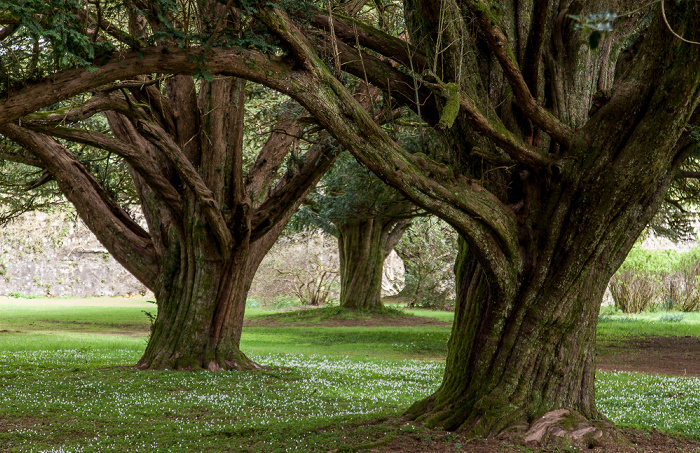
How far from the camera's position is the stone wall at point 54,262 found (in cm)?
3722

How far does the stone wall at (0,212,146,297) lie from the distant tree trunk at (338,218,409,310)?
20.9m

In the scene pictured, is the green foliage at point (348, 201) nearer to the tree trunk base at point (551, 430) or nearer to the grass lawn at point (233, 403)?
the grass lawn at point (233, 403)

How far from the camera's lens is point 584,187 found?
4926mm

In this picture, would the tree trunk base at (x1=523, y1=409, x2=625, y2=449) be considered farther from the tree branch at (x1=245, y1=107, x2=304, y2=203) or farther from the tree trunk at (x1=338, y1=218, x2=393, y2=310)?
the tree trunk at (x1=338, y1=218, x2=393, y2=310)

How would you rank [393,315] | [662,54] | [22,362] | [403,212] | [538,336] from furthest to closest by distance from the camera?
[393,315], [403,212], [22,362], [538,336], [662,54]

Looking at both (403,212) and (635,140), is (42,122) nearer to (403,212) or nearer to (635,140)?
(635,140)

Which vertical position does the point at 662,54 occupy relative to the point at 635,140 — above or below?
above

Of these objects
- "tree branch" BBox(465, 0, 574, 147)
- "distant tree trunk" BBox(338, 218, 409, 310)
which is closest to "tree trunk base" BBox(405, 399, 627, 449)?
"tree branch" BBox(465, 0, 574, 147)

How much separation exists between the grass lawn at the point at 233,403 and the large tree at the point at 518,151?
3.26ft

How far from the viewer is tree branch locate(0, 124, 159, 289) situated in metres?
9.33

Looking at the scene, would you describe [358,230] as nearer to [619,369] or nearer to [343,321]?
[343,321]

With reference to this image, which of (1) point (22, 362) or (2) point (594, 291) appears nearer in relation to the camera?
(2) point (594, 291)

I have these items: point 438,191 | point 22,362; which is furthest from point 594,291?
point 22,362

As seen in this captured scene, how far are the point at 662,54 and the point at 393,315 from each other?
1987 cm
